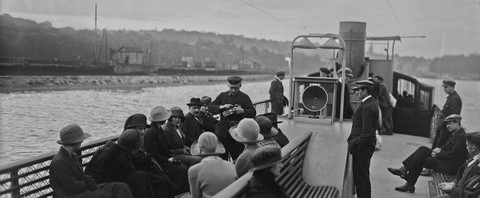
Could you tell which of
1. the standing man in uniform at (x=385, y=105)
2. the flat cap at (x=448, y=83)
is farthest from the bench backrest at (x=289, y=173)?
the standing man in uniform at (x=385, y=105)

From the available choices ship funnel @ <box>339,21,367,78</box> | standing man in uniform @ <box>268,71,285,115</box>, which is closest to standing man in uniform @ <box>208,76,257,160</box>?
standing man in uniform @ <box>268,71,285,115</box>

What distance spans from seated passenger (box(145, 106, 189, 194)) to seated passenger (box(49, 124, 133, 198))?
1081mm

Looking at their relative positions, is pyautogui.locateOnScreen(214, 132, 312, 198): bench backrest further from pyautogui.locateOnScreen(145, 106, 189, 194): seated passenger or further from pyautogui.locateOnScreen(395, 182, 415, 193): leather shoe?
pyautogui.locateOnScreen(395, 182, 415, 193): leather shoe

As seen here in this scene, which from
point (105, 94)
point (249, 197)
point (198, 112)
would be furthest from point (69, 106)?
point (249, 197)

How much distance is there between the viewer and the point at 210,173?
3271mm

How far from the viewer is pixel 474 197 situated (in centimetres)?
427

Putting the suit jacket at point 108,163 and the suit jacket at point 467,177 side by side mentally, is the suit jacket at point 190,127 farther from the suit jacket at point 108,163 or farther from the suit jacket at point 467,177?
the suit jacket at point 467,177

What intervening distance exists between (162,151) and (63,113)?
47228 millimetres

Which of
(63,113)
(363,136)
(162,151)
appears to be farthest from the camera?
(63,113)

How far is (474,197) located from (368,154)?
109 cm

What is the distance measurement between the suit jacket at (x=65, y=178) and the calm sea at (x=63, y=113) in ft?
90.2

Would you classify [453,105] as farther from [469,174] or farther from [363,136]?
[363,136]

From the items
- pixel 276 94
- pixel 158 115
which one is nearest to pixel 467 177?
pixel 158 115

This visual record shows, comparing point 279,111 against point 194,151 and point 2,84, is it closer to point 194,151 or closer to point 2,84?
point 194,151
